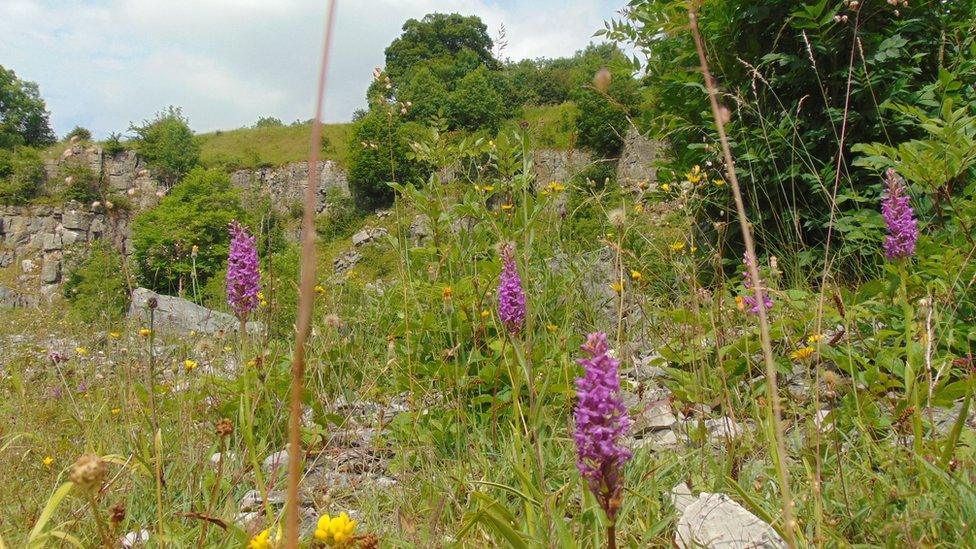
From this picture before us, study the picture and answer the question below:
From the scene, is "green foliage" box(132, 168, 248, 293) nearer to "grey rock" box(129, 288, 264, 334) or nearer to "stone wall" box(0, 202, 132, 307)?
"stone wall" box(0, 202, 132, 307)

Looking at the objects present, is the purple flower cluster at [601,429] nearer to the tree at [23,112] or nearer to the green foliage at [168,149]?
the green foliage at [168,149]

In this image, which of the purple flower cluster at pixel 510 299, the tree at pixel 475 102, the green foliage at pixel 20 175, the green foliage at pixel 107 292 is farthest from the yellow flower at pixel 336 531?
the green foliage at pixel 20 175

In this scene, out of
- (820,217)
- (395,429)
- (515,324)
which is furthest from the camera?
(820,217)

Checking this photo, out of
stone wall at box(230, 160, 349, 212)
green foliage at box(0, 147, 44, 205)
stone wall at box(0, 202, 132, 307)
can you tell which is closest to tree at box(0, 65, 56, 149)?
green foliage at box(0, 147, 44, 205)

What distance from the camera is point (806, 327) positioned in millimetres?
1837

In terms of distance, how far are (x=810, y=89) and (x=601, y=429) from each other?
349cm

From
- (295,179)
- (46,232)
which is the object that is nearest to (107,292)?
(295,179)

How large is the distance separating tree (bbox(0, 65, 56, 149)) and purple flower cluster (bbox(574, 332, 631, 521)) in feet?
158

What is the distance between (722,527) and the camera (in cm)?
111

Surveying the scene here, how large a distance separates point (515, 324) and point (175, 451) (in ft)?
3.84

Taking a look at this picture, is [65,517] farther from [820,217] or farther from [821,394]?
[820,217]

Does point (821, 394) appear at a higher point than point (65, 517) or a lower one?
higher

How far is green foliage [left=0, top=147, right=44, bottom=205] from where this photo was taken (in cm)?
3253

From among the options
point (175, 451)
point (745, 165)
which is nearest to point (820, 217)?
point (745, 165)
